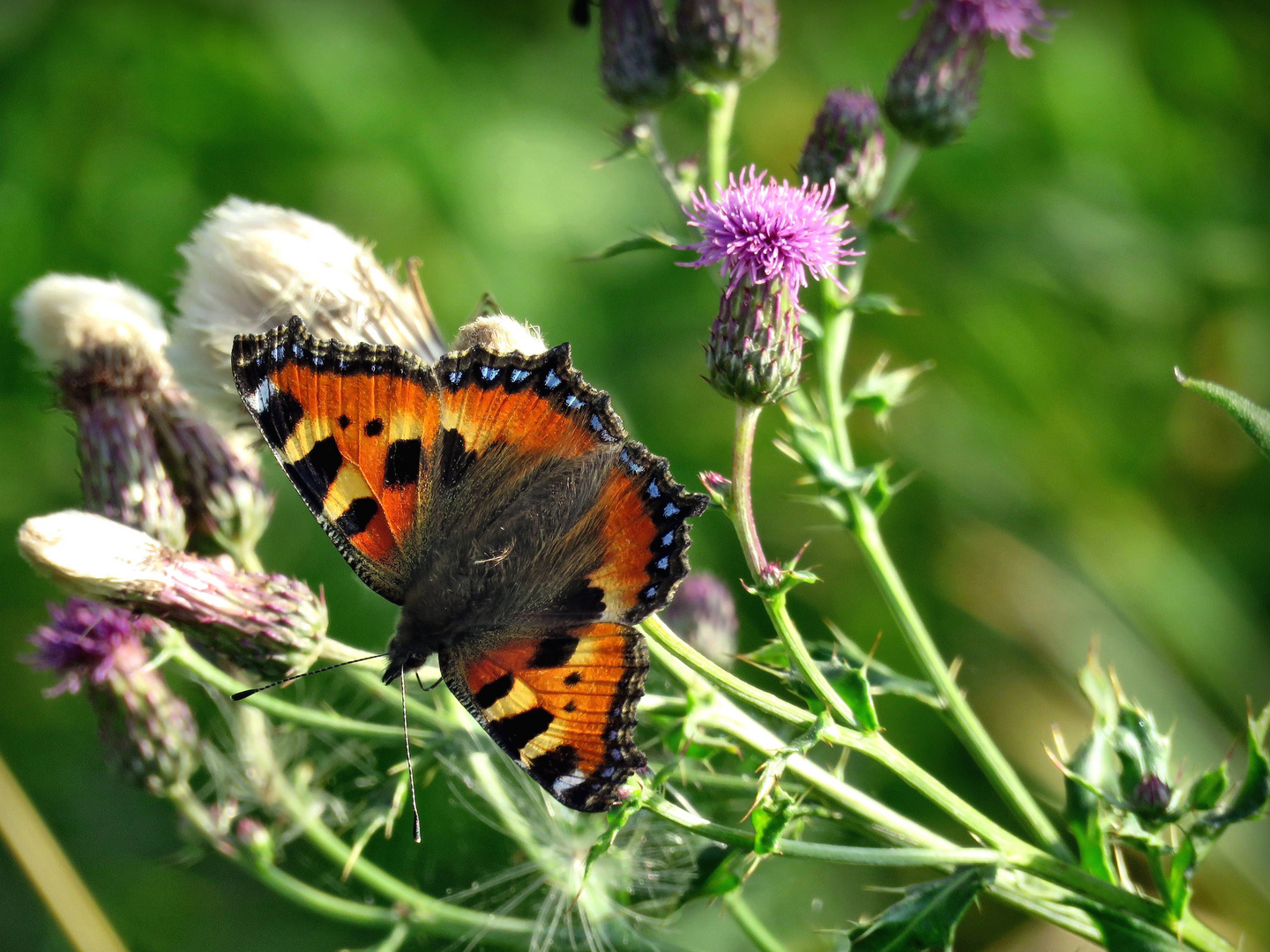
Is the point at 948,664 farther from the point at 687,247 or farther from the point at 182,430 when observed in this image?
the point at 182,430

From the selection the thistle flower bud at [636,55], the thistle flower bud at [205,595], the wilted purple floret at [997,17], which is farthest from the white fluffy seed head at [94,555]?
the wilted purple floret at [997,17]

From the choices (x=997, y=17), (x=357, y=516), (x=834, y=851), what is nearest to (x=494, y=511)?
(x=357, y=516)

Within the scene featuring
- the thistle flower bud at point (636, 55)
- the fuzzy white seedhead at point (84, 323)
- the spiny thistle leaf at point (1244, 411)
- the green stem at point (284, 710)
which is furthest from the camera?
the thistle flower bud at point (636, 55)

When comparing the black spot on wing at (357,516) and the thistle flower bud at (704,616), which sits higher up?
the black spot on wing at (357,516)

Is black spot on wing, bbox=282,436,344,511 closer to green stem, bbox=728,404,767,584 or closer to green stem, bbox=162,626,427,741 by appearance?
green stem, bbox=162,626,427,741

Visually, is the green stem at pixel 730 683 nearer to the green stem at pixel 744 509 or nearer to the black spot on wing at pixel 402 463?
the green stem at pixel 744 509
